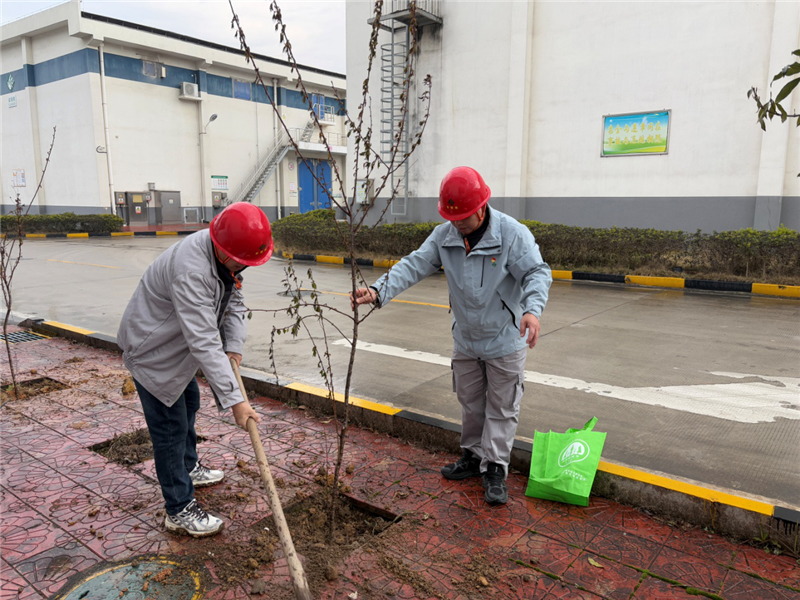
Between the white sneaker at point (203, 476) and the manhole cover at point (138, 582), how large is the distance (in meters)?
0.70

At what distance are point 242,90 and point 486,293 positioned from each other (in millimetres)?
30257

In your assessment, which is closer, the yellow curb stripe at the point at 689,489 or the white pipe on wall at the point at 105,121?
the yellow curb stripe at the point at 689,489

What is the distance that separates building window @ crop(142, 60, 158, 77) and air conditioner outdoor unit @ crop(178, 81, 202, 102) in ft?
4.14

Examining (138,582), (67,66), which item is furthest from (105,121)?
(138,582)

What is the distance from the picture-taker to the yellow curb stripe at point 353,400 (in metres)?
4.27

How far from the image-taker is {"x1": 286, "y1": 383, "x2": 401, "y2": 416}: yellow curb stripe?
4.27 metres

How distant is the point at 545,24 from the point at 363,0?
5.97 m

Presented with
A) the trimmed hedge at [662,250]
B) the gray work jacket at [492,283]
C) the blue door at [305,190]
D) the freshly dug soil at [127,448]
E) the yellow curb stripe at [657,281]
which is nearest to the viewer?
the gray work jacket at [492,283]

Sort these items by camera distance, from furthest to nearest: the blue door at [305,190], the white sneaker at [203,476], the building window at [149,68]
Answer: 1. the blue door at [305,190]
2. the building window at [149,68]
3. the white sneaker at [203,476]

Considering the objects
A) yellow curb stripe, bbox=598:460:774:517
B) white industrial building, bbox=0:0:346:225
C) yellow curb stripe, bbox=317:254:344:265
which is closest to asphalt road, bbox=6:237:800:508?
yellow curb stripe, bbox=598:460:774:517

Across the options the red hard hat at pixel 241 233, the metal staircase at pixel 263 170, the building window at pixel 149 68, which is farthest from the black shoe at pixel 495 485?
the metal staircase at pixel 263 170

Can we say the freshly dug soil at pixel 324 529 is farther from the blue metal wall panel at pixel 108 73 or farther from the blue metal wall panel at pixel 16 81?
the blue metal wall panel at pixel 16 81

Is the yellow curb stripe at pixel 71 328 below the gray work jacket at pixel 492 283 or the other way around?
below

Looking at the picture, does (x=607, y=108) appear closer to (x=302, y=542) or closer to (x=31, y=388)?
(x=31, y=388)
